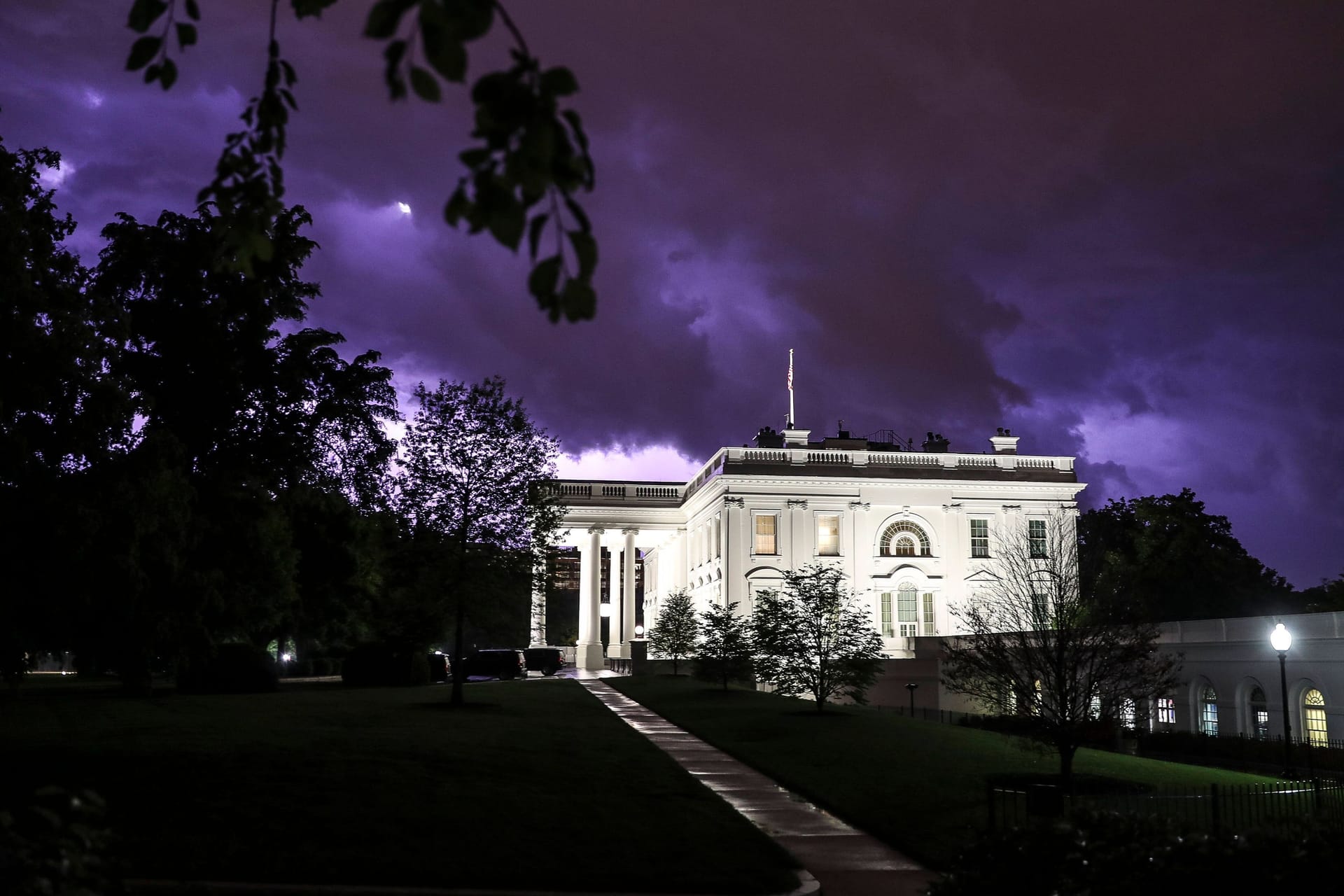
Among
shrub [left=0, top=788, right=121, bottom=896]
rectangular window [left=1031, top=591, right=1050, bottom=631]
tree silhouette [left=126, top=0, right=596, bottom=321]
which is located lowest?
shrub [left=0, top=788, right=121, bottom=896]

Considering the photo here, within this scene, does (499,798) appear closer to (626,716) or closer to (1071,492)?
(626,716)

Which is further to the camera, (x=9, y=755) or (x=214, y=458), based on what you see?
(x=214, y=458)

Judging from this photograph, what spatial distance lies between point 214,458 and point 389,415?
861 cm

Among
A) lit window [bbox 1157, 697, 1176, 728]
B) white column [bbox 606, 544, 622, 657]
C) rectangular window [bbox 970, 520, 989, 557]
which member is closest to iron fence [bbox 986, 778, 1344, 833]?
lit window [bbox 1157, 697, 1176, 728]

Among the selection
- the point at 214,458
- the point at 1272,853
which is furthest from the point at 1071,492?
the point at 1272,853

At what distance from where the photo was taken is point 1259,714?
134 feet

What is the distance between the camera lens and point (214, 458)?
41250 mm

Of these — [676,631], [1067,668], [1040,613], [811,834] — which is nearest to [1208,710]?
[676,631]

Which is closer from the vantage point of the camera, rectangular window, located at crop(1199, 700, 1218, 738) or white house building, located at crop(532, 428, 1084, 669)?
rectangular window, located at crop(1199, 700, 1218, 738)

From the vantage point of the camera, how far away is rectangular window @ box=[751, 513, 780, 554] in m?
67.9

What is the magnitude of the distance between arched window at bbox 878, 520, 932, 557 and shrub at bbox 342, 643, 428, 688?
31462mm

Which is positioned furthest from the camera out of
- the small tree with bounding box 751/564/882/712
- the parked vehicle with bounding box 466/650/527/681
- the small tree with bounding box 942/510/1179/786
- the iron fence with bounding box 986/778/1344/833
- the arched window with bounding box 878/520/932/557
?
the arched window with bounding box 878/520/932/557

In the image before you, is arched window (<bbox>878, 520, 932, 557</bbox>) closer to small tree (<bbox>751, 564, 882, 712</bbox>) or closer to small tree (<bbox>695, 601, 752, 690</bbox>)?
small tree (<bbox>695, 601, 752, 690</bbox>)

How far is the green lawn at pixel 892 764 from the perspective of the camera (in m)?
17.5
